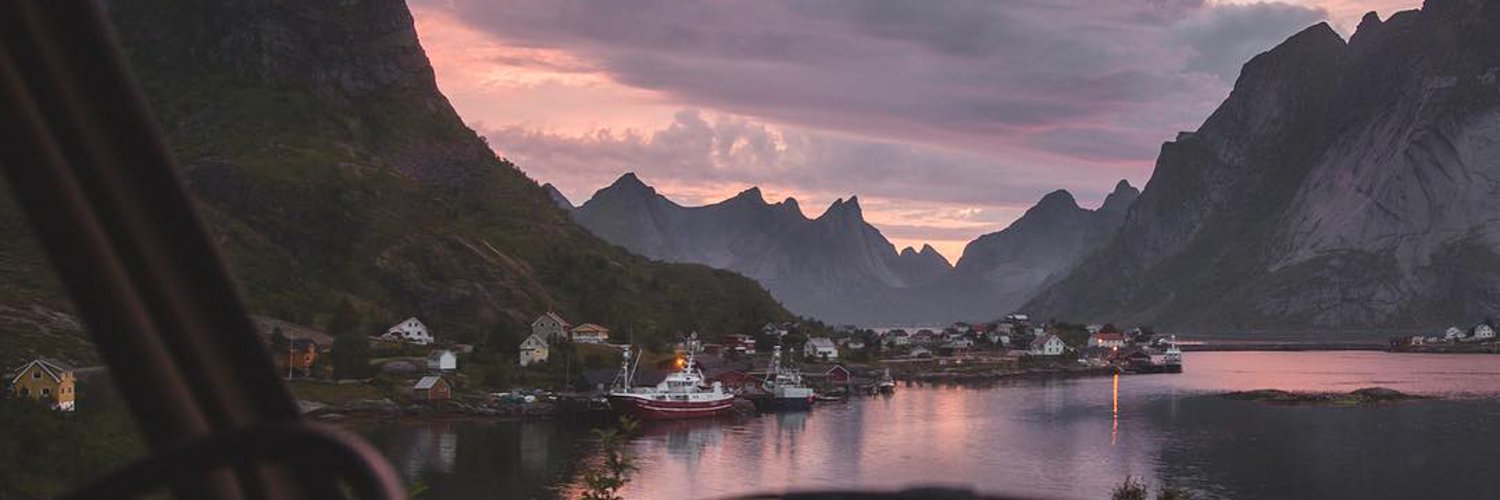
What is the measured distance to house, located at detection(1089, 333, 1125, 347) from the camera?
560ft

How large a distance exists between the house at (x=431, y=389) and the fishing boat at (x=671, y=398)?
963 centimetres

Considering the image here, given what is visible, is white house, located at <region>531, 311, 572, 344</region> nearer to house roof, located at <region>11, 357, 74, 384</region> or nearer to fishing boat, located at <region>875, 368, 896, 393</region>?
fishing boat, located at <region>875, 368, 896, 393</region>

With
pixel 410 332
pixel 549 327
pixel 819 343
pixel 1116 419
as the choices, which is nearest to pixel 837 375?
pixel 819 343

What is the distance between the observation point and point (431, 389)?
229 ft

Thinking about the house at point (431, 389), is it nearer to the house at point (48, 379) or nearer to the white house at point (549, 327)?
the house at point (48, 379)

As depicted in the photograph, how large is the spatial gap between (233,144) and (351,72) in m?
24.3

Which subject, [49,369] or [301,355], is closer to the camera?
[49,369]

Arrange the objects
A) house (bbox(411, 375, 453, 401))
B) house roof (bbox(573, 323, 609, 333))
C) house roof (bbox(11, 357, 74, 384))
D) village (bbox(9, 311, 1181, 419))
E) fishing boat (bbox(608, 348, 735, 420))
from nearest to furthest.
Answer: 1. house roof (bbox(11, 357, 74, 384))
2. village (bbox(9, 311, 1181, 419))
3. house (bbox(411, 375, 453, 401))
4. fishing boat (bbox(608, 348, 735, 420))
5. house roof (bbox(573, 323, 609, 333))

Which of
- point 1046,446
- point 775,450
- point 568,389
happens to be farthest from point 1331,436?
point 568,389

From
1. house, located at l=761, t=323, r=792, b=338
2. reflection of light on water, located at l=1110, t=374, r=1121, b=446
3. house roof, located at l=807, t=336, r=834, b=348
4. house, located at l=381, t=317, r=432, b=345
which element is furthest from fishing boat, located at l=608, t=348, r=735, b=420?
house, located at l=761, t=323, r=792, b=338

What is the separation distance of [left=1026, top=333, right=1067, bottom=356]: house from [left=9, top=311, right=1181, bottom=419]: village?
30 cm

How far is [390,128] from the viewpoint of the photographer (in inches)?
5586

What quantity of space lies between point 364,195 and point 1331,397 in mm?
84099

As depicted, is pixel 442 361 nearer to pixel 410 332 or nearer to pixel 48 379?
pixel 410 332
